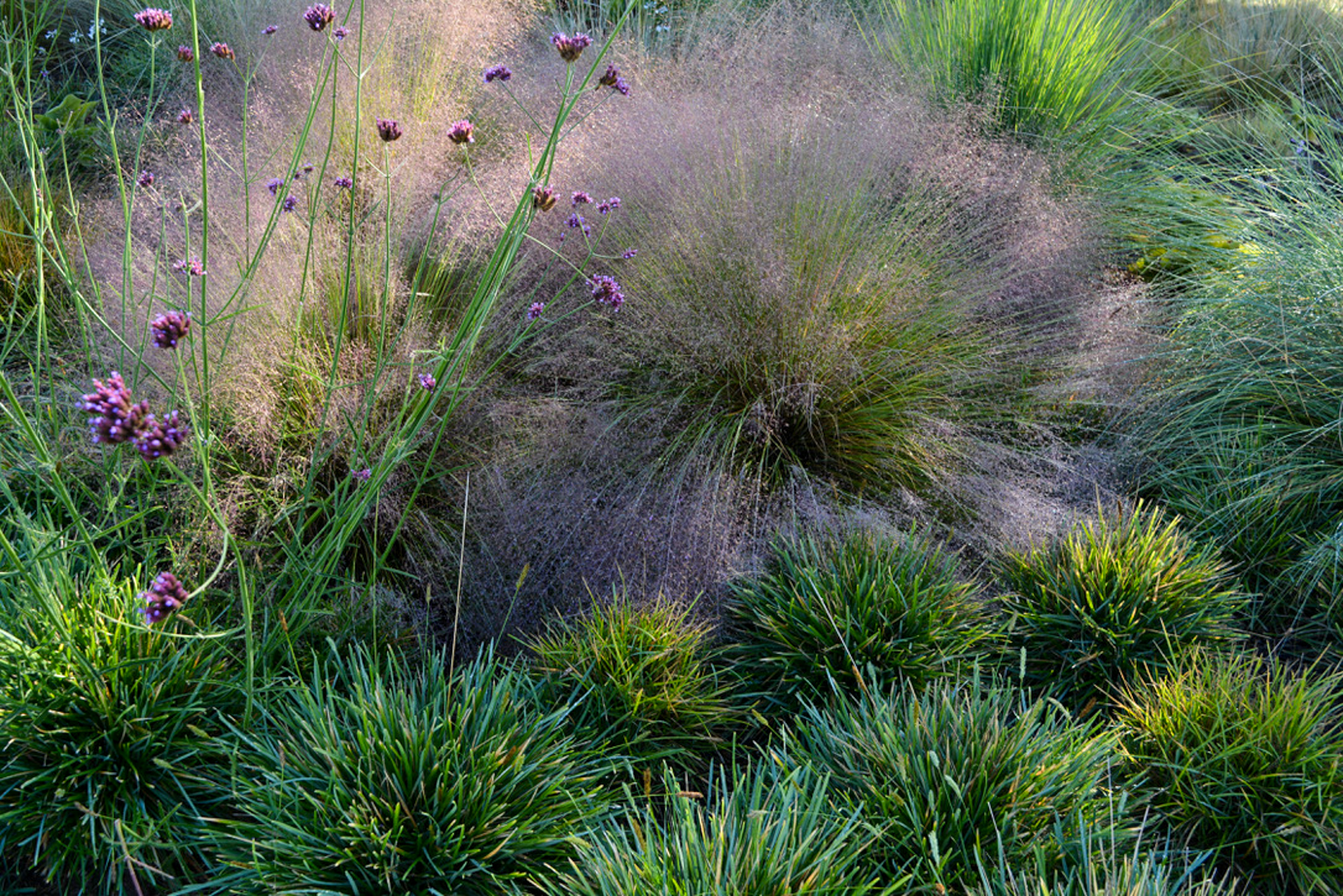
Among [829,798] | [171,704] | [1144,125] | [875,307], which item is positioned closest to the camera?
[829,798]

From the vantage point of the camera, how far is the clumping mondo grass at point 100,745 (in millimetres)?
1603

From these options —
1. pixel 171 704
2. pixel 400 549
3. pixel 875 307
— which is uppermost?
pixel 875 307

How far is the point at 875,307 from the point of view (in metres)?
2.76

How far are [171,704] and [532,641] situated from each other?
768 millimetres

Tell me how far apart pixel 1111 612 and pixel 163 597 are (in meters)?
1.86

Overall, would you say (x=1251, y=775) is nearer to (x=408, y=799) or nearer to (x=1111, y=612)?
(x=1111, y=612)

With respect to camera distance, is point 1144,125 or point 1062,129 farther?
point 1144,125

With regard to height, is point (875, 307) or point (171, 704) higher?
point (875, 307)

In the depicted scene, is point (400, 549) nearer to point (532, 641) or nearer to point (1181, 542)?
point (532, 641)

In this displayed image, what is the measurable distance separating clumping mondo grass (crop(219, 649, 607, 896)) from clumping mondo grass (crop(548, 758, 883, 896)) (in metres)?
0.10

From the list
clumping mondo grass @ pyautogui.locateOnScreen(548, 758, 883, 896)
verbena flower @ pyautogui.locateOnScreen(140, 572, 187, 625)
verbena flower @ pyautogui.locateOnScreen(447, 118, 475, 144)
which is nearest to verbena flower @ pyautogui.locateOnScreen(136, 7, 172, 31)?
verbena flower @ pyautogui.locateOnScreen(447, 118, 475, 144)

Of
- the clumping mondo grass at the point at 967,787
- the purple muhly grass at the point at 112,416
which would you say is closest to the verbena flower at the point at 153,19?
the purple muhly grass at the point at 112,416

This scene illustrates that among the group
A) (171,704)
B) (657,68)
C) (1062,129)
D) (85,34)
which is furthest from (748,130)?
(85,34)

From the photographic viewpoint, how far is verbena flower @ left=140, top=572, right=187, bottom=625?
1239 millimetres
